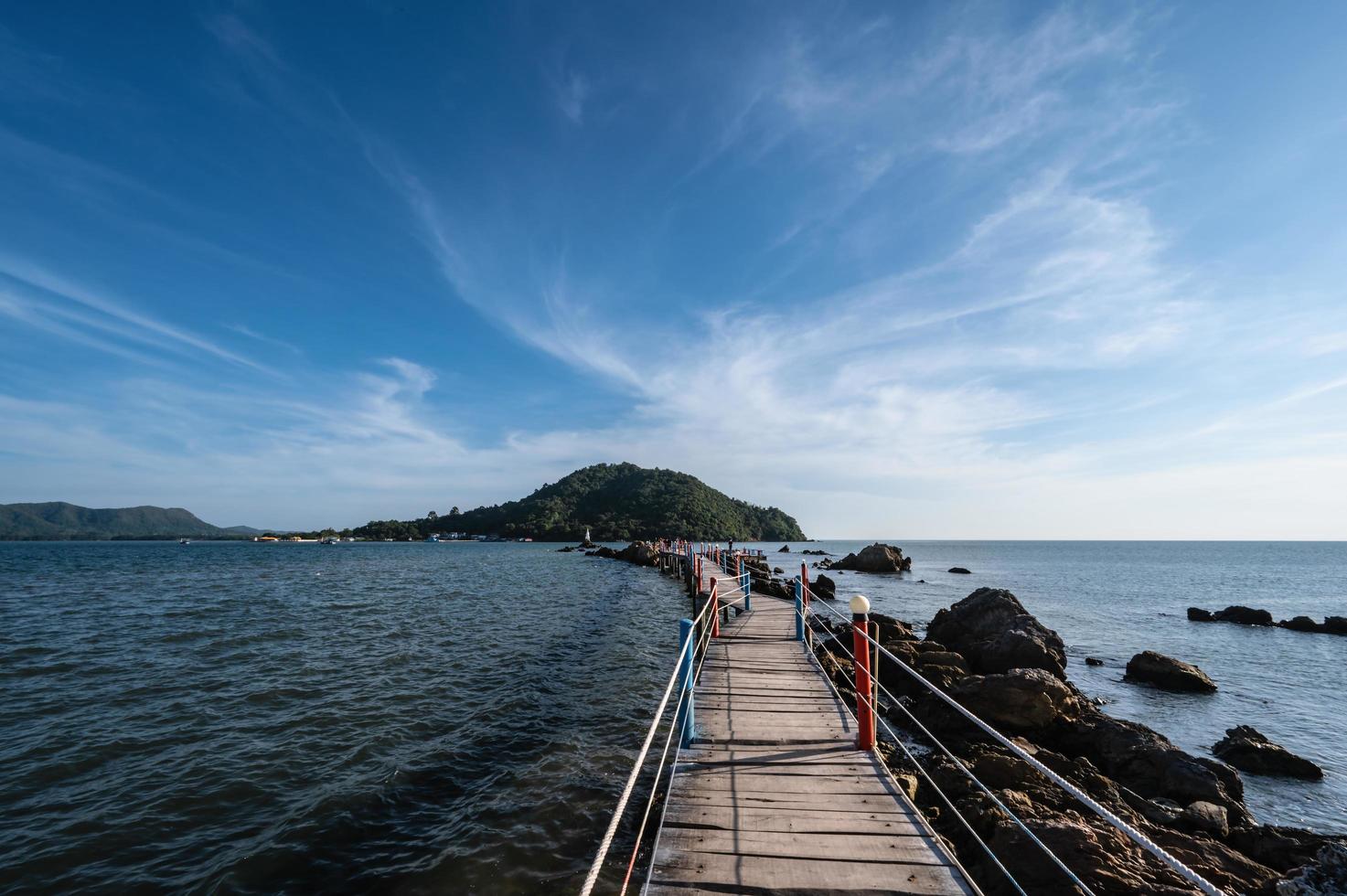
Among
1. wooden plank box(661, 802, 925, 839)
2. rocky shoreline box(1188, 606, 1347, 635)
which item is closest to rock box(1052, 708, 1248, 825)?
wooden plank box(661, 802, 925, 839)

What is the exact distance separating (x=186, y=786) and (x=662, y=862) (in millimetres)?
7682

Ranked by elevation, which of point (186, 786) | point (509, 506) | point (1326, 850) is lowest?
point (186, 786)

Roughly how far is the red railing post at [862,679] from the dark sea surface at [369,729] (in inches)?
121

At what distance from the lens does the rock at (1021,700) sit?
33.6 ft

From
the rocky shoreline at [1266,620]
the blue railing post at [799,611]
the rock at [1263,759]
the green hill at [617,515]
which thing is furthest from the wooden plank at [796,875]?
the green hill at [617,515]

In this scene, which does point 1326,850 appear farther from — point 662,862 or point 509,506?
point 509,506

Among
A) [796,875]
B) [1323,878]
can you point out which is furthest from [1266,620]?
[796,875]

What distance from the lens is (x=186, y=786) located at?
8055 millimetres

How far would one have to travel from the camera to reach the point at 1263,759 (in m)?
10.3

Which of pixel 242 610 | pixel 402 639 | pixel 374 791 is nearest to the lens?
pixel 374 791

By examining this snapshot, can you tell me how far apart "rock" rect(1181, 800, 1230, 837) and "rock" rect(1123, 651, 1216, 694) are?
9.89m

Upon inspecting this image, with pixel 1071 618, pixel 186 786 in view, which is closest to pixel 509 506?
pixel 1071 618

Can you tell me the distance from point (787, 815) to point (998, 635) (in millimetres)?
12766

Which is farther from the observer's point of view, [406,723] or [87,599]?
[87,599]
